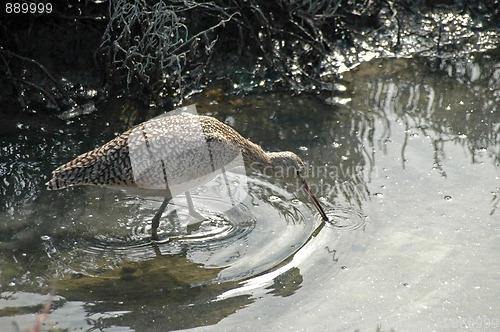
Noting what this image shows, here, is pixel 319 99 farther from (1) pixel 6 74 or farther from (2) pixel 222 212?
(1) pixel 6 74

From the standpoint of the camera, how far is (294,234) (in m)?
5.37

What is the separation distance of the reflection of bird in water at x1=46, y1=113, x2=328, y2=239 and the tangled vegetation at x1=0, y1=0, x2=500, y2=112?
1.24 m

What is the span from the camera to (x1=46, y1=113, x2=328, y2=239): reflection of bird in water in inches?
206

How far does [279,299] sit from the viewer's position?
4.72 metres

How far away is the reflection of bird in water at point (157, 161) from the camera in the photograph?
17.2 ft

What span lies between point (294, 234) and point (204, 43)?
9.29 ft

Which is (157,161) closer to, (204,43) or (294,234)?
(294,234)

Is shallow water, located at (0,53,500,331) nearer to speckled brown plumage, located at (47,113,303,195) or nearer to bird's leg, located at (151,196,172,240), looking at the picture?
bird's leg, located at (151,196,172,240)

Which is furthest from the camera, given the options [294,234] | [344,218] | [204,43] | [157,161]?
[204,43]

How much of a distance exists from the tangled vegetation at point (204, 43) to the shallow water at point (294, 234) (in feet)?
1.36

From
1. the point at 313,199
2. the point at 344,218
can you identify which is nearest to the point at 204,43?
the point at 313,199

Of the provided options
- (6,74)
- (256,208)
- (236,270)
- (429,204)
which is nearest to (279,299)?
(236,270)

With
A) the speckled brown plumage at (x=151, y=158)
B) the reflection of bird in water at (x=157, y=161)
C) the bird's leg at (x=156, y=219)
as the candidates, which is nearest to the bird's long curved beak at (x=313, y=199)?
the reflection of bird in water at (x=157, y=161)

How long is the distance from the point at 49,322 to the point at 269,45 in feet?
12.6
